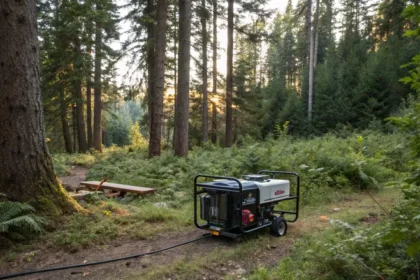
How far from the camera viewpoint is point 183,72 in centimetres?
1173

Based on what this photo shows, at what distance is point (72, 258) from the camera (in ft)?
14.3

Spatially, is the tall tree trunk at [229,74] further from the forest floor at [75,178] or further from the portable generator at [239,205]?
the portable generator at [239,205]

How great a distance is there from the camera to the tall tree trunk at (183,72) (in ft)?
37.7

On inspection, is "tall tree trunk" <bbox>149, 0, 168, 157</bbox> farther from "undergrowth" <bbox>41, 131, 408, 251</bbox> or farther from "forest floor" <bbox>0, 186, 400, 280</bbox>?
"forest floor" <bbox>0, 186, 400, 280</bbox>

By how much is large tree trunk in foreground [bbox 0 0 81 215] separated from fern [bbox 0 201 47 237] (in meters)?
0.26

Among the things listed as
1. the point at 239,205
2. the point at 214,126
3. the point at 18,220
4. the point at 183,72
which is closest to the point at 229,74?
the point at 214,126

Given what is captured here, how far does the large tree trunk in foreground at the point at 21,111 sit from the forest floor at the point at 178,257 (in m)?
1.04

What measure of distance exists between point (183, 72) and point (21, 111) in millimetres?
7479

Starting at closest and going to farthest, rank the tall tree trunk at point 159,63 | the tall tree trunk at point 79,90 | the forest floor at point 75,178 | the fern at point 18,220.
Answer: the fern at point 18,220, the forest floor at point 75,178, the tall tree trunk at point 159,63, the tall tree trunk at point 79,90

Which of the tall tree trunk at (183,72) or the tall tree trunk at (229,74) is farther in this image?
the tall tree trunk at (229,74)

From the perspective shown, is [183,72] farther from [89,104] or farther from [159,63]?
[89,104]

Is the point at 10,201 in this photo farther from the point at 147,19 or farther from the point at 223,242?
the point at 147,19

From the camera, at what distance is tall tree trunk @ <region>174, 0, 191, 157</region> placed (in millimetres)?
11484

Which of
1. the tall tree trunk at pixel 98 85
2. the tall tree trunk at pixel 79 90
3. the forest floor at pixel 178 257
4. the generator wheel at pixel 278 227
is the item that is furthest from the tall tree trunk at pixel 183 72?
the tall tree trunk at pixel 98 85
